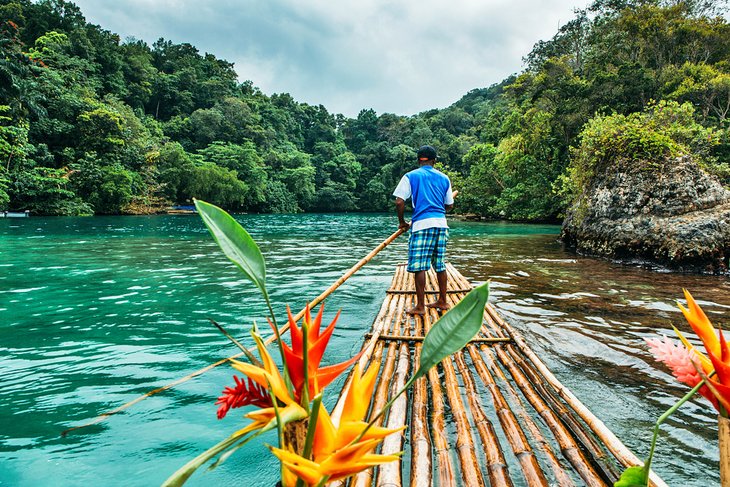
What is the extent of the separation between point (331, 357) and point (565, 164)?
20160 millimetres

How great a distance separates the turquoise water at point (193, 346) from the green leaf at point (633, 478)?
156 cm

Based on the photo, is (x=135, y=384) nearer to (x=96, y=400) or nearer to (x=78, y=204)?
(x=96, y=400)

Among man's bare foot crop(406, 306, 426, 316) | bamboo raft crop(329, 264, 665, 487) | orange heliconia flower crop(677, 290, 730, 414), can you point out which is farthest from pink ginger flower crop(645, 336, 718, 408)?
man's bare foot crop(406, 306, 426, 316)

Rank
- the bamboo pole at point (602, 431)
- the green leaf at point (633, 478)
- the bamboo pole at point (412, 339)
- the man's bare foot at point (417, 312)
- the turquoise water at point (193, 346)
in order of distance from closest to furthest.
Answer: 1. the green leaf at point (633, 478)
2. the bamboo pole at point (602, 431)
3. the turquoise water at point (193, 346)
4. the bamboo pole at point (412, 339)
5. the man's bare foot at point (417, 312)

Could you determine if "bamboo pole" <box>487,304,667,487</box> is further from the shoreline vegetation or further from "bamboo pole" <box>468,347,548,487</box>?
the shoreline vegetation

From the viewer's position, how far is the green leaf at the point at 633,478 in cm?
59

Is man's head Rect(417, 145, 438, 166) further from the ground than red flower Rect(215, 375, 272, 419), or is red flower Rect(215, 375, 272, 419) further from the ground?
man's head Rect(417, 145, 438, 166)

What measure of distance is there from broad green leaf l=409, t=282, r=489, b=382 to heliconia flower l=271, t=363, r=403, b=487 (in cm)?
9

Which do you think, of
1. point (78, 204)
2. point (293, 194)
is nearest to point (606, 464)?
point (78, 204)

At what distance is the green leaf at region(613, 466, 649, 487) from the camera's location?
1.94 feet

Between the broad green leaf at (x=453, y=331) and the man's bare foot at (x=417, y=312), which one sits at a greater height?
the broad green leaf at (x=453, y=331)

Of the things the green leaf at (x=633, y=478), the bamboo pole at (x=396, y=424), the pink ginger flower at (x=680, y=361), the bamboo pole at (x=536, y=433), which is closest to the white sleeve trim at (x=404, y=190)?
the bamboo pole at (x=396, y=424)

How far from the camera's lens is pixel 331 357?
10.5 feet

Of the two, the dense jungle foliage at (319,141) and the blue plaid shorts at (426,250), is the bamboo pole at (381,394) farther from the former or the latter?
the dense jungle foliage at (319,141)
